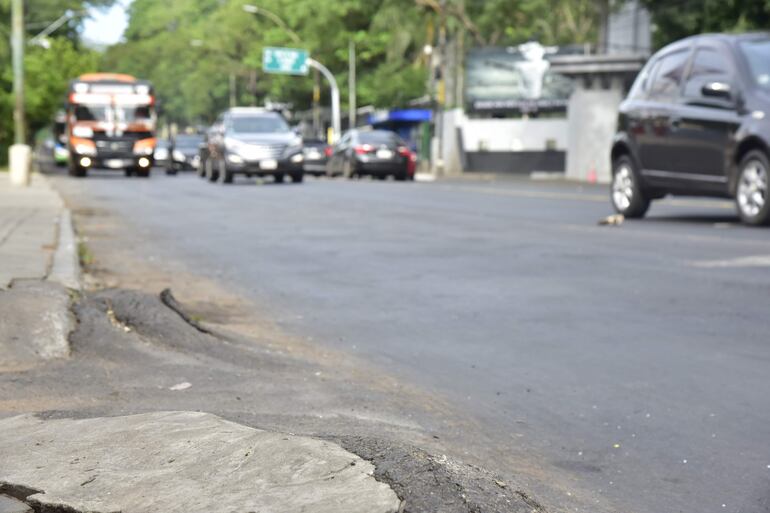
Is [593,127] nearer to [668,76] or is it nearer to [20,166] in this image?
[20,166]

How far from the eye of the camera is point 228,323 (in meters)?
8.42

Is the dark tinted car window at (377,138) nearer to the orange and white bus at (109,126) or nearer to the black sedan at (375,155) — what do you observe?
the black sedan at (375,155)

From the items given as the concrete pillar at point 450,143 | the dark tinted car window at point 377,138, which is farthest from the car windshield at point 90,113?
the concrete pillar at point 450,143

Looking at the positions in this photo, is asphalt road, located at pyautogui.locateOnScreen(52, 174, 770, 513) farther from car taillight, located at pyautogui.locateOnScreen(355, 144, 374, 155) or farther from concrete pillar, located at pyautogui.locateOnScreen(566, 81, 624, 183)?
concrete pillar, located at pyautogui.locateOnScreen(566, 81, 624, 183)

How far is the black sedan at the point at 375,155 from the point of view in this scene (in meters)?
40.0

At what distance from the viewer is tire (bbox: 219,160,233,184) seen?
3394 cm

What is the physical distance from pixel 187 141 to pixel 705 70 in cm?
3856

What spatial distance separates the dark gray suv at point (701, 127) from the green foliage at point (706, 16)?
20.5 meters

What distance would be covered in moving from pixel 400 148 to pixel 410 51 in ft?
127

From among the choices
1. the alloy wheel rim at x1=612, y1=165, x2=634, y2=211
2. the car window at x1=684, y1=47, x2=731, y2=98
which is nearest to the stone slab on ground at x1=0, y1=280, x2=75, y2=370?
the car window at x1=684, y1=47, x2=731, y2=98

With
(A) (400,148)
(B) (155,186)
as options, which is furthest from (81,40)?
(B) (155,186)

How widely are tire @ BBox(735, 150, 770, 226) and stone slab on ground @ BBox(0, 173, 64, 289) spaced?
7.12 m

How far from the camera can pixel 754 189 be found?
15305mm

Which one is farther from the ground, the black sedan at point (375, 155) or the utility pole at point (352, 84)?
the utility pole at point (352, 84)
